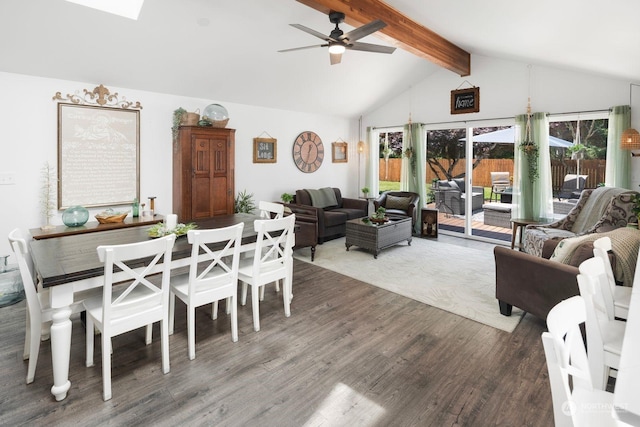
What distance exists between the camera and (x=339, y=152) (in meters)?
7.96

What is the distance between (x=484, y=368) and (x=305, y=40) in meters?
4.26

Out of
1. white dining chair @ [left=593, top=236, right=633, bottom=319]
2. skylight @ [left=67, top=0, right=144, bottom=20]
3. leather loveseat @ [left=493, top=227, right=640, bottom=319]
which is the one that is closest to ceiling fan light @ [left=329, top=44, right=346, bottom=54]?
skylight @ [left=67, top=0, right=144, bottom=20]

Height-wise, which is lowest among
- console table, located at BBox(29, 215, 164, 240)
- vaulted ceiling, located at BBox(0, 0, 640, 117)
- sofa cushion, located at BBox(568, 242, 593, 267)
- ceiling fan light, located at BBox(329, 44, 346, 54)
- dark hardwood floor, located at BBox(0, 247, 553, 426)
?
dark hardwood floor, located at BBox(0, 247, 553, 426)

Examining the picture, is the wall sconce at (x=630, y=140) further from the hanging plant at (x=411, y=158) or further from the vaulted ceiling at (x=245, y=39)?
the hanging plant at (x=411, y=158)

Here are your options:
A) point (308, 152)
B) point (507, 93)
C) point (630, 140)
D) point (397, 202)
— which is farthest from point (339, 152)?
point (630, 140)

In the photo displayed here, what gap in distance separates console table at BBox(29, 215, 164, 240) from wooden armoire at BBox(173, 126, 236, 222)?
0.59 m

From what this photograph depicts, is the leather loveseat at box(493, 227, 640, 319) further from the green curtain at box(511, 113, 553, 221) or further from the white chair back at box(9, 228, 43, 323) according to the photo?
the white chair back at box(9, 228, 43, 323)

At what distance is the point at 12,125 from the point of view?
3891 millimetres

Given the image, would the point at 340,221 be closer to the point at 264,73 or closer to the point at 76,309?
the point at 264,73

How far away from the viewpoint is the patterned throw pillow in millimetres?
6828

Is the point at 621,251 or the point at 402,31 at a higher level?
the point at 402,31

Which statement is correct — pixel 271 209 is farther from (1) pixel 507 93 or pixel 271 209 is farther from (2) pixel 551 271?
(1) pixel 507 93

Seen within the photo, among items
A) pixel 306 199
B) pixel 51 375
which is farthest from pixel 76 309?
pixel 306 199

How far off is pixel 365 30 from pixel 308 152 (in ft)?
13.6
